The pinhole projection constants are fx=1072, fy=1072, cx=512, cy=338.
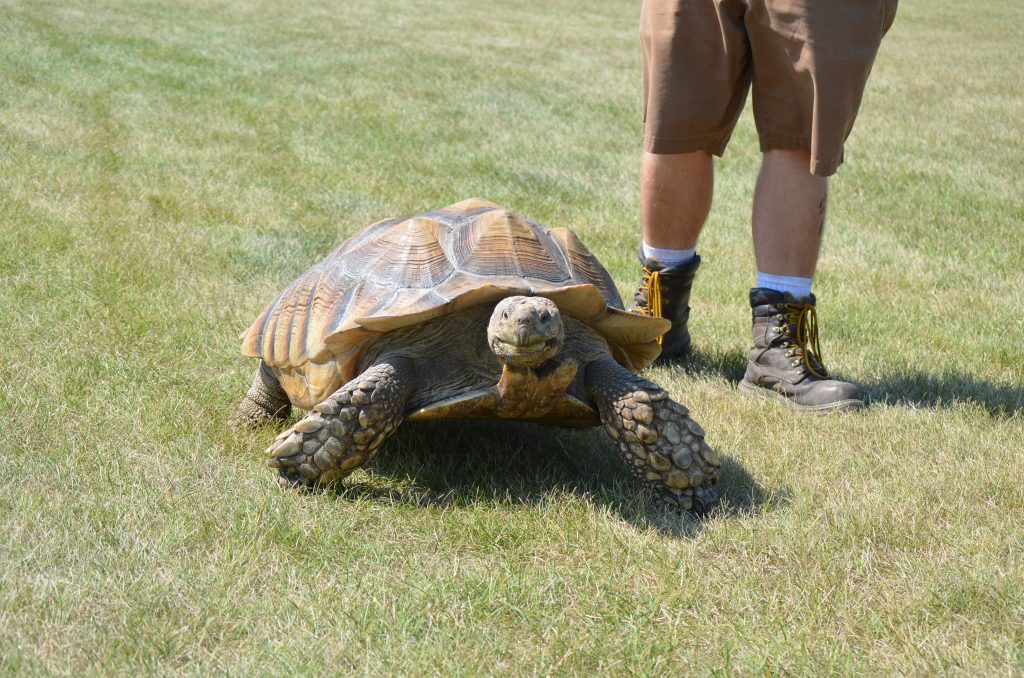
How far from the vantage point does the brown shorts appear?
3520 mm

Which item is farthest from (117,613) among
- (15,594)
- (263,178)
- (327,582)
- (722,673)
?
(263,178)

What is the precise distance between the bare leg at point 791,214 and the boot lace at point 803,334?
13cm

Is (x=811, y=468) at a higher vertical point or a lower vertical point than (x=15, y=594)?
lower

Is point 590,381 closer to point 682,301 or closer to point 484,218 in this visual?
point 484,218

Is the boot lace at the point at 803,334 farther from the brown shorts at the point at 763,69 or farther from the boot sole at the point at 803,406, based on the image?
the brown shorts at the point at 763,69

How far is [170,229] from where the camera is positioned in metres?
5.57

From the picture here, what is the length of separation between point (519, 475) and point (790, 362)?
121 cm

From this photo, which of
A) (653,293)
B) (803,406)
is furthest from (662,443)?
(653,293)

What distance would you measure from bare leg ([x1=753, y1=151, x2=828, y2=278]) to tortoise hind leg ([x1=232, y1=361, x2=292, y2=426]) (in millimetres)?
1780

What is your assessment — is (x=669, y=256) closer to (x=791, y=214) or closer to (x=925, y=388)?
(x=791, y=214)

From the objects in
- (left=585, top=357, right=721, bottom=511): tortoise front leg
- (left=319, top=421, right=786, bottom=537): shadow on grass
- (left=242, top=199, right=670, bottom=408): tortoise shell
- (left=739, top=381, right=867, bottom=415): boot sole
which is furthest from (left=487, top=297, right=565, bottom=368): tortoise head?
(left=739, top=381, right=867, bottom=415): boot sole

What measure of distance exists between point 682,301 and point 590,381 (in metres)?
1.33

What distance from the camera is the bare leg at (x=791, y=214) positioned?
3.79 metres

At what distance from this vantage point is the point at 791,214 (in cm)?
379
